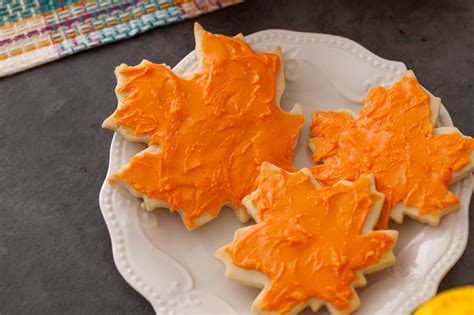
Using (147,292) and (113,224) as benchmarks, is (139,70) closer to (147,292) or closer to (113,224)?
(113,224)

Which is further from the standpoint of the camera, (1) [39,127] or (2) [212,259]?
(1) [39,127]

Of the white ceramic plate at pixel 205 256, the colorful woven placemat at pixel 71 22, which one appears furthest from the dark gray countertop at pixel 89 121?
the white ceramic plate at pixel 205 256

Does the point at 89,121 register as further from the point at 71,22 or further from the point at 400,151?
the point at 400,151

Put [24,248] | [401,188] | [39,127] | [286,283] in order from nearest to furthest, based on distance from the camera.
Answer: [286,283], [401,188], [24,248], [39,127]

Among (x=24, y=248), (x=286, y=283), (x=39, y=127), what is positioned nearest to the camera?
(x=286, y=283)

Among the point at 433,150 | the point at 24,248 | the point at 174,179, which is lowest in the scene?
the point at 24,248

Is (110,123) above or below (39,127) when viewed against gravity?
above

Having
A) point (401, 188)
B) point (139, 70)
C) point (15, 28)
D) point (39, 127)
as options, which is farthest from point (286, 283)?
point (15, 28)
